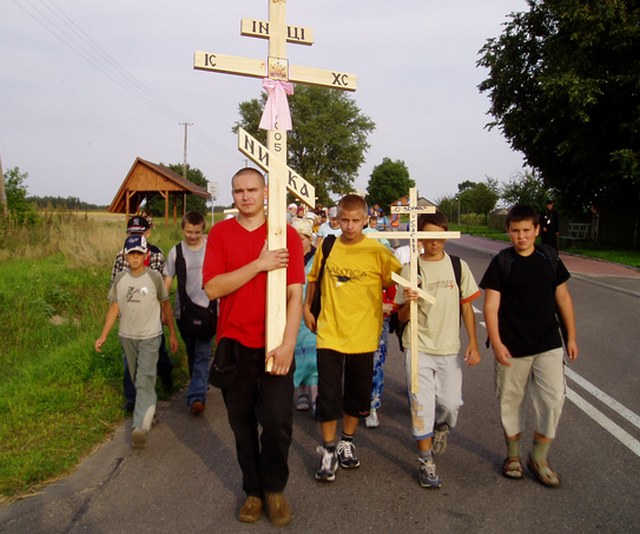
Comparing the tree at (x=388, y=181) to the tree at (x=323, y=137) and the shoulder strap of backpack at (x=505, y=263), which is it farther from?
the shoulder strap of backpack at (x=505, y=263)

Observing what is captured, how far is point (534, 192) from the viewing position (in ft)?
119

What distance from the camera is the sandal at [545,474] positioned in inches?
151

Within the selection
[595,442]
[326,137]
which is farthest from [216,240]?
[326,137]

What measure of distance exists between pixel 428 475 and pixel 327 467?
646mm

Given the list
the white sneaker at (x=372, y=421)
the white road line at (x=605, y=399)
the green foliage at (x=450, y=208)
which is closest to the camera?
the white sneaker at (x=372, y=421)

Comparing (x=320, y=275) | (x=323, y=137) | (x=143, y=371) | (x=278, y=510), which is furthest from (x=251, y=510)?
(x=323, y=137)

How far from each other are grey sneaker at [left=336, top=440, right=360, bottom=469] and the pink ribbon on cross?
2206 mm

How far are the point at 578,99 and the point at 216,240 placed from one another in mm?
20155

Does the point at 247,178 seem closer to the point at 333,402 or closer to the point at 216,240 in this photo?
the point at 216,240

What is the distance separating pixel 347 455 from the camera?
4.20m

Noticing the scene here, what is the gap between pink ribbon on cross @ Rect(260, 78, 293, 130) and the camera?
3.37m

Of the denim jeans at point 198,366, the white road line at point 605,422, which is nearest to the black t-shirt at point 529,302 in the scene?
the white road line at point 605,422

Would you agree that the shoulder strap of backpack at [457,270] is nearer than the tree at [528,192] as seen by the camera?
Yes

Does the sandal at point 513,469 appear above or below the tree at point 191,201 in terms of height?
below
